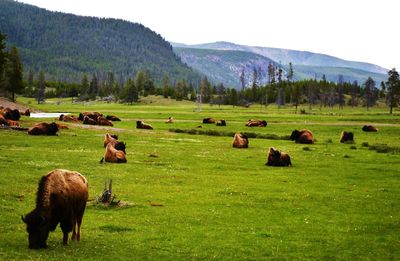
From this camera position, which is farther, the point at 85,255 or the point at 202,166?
the point at 202,166

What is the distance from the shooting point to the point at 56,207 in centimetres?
1498

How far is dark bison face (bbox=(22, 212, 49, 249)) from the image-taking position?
46.8ft

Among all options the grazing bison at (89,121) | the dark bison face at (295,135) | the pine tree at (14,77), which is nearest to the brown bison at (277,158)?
the dark bison face at (295,135)

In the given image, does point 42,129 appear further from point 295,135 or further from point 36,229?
point 36,229

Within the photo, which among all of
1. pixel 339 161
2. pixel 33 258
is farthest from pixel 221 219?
pixel 339 161

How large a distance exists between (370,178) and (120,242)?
836 inches

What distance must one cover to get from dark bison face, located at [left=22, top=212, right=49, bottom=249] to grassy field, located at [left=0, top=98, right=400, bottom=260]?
0.28 meters

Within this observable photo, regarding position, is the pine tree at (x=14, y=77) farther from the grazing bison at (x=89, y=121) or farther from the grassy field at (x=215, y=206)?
the grassy field at (x=215, y=206)

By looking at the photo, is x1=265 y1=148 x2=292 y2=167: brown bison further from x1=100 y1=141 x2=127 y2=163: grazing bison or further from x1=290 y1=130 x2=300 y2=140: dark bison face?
x1=290 y1=130 x2=300 y2=140: dark bison face

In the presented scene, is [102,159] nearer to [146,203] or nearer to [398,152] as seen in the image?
[146,203]

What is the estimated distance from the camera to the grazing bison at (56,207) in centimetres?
1447

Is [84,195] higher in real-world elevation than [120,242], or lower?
higher

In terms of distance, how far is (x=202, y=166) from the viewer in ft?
116

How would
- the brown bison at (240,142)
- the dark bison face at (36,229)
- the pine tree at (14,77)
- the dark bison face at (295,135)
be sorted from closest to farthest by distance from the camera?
the dark bison face at (36,229) → the brown bison at (240,142) → the dark bison face at (295,135) → the pine tree at (14,77)
